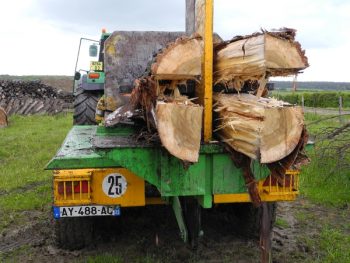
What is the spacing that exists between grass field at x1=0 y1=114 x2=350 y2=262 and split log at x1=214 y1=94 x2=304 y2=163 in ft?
6.20

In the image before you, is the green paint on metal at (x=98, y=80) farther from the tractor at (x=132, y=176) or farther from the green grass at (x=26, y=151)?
the tractor at (x=132, y=176)

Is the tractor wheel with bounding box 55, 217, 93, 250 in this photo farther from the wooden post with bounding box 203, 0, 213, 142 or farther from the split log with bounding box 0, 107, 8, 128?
the split log with bounding box 0, 107, 8, 128

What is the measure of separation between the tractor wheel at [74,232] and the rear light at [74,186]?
0.51 m

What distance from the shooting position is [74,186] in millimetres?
3773

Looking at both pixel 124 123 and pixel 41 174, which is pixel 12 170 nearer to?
pixel 41 174

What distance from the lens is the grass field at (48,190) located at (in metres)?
4.73

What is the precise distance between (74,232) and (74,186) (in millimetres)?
689

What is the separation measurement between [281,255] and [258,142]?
200 centimetres

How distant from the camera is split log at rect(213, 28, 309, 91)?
293 centimetres

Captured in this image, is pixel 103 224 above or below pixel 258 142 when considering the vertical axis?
below

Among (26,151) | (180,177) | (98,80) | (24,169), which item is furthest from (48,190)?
(180,177)

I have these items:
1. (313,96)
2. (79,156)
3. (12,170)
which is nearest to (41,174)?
(12,170)

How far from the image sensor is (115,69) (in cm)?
525

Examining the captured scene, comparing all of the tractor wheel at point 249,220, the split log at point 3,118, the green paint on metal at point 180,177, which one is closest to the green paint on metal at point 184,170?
the green paint on metal at point 180,177
